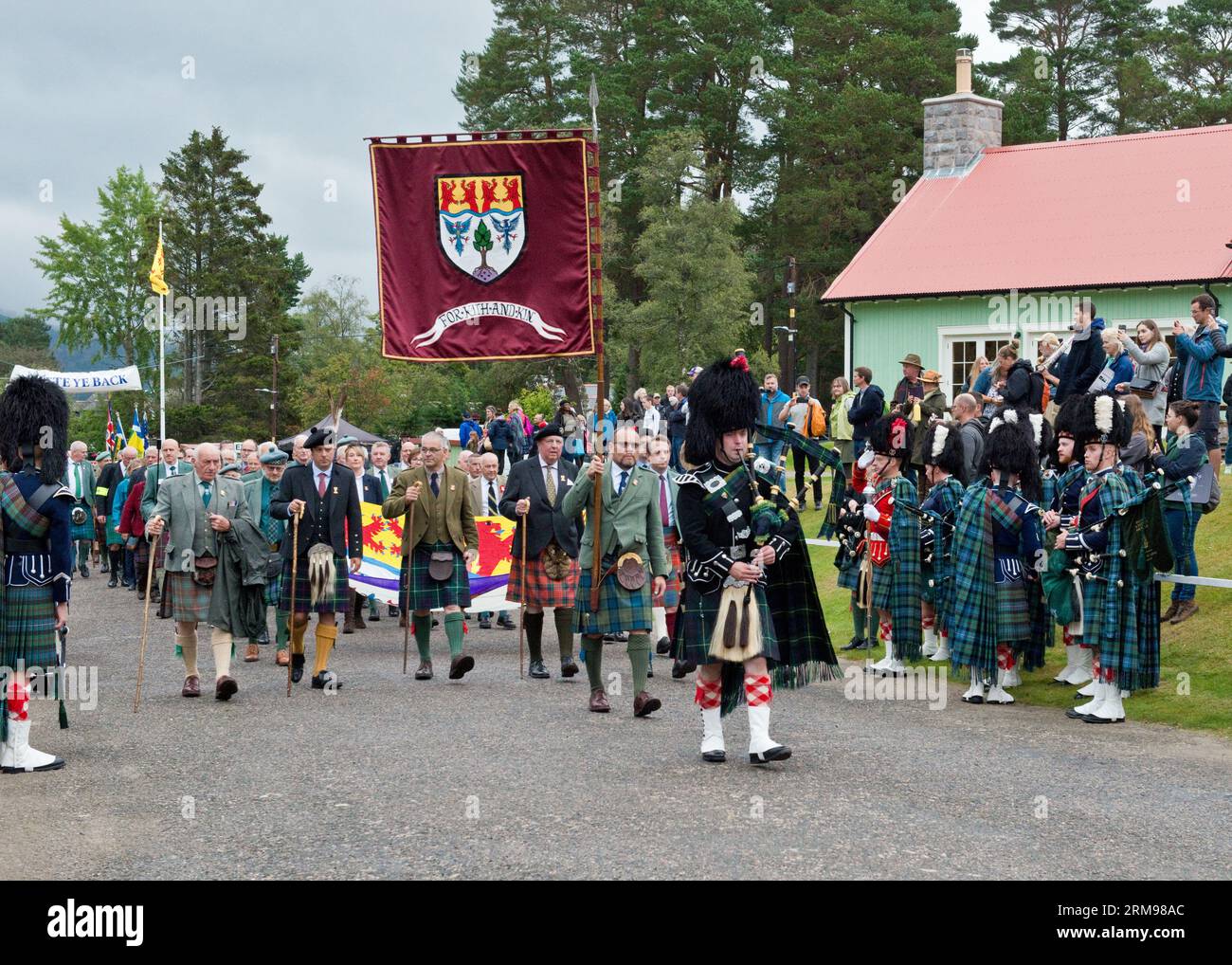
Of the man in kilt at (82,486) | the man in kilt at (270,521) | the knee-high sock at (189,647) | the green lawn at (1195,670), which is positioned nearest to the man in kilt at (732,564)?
the green lawn at (1195,670)

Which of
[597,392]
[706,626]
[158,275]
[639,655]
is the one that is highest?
[158,275]

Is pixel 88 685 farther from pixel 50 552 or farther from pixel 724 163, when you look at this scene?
pixel 724 163

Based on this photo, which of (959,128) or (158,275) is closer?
(158,275)

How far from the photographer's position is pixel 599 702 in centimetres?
952

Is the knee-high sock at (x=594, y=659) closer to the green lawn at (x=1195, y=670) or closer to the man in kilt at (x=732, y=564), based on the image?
the man in kilt at (x=732, y=564)

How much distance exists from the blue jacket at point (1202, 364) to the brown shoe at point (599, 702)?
20.2ft

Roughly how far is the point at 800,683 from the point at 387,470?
1100 cm

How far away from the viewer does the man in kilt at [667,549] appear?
1161 centimetres

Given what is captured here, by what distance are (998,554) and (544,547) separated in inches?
139

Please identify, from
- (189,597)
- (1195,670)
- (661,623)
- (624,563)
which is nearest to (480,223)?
(624,563)

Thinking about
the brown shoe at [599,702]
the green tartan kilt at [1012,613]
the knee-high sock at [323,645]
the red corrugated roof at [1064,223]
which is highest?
the red corrugated roof at [1064,223]

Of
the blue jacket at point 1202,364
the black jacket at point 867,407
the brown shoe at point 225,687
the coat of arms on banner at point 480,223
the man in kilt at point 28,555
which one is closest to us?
the man in kilt at point 28,555

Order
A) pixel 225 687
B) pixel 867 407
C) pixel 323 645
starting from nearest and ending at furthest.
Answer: pixel 225 687 → pixel 323 645 → pixel 867 407

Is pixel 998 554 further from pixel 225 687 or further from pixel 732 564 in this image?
pixel 225 687
